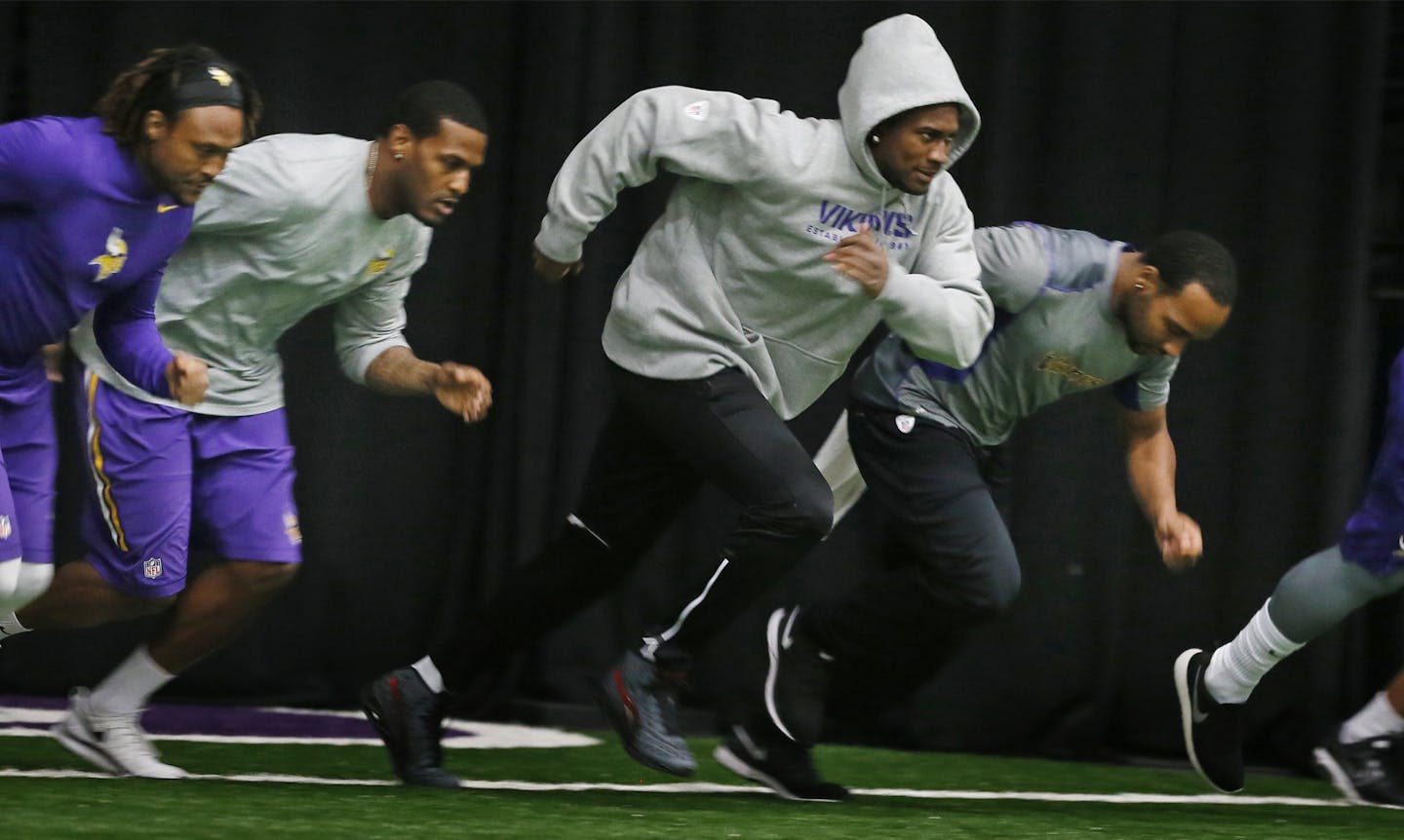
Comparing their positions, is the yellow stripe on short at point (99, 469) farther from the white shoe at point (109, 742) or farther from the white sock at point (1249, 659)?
the white sock at point (1249, 659)

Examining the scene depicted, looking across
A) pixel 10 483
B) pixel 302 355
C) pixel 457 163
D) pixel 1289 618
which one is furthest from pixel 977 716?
pixel 10 483

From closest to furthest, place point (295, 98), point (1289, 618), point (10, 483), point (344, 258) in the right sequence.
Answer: point (10, 483) → point (344, 258) → point (1289, 618) → point (295, 98)

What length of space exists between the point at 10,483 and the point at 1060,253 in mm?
2125

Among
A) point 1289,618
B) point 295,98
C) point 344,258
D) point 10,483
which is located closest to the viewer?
point 10,483

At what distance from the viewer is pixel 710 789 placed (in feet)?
13.1

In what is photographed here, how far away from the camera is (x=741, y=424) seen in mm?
3523

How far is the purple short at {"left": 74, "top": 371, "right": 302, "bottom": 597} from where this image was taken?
11.9ft

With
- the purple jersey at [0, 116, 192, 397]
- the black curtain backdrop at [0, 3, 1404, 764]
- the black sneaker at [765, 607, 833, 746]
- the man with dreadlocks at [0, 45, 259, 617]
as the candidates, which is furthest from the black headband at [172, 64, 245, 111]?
the black curtain backdrop at [0, 3, 1404, 764]

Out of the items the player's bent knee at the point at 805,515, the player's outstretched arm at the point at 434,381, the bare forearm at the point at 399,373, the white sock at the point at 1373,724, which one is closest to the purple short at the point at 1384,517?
the white sock at the point at 1373,724

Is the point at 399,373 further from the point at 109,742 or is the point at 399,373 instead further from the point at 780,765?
the point at 780,765

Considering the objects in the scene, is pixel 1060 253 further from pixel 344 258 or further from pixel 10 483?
pixel 10 483

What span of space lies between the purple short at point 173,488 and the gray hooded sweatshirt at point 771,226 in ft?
2.52

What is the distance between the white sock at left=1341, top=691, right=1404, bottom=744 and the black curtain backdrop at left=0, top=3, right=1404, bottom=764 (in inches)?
29.4

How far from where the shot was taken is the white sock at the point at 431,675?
3.72m
